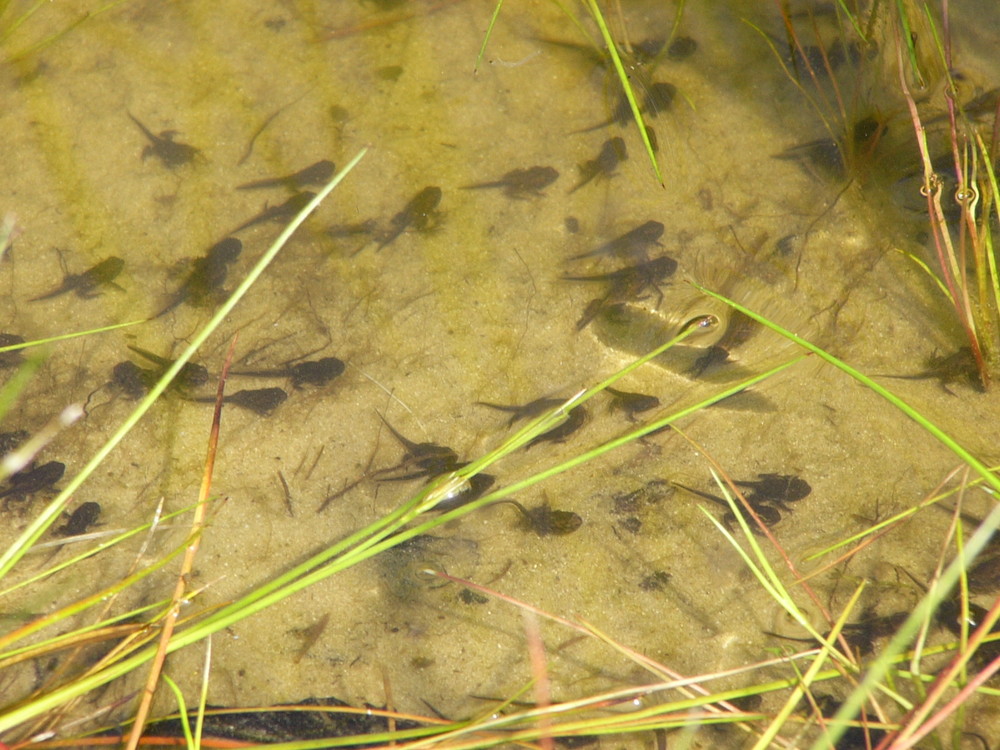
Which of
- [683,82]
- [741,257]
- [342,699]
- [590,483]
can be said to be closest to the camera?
[342,699]

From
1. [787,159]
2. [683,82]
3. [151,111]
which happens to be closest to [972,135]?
[787,159]

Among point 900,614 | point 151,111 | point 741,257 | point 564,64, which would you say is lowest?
point 900,614

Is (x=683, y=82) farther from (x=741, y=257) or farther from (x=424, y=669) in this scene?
(x=424, y=669)

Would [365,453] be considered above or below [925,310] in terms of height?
above

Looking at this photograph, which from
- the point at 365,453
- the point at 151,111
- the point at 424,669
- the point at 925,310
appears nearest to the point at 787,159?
the point at 925,310

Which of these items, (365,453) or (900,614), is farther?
(365,453)

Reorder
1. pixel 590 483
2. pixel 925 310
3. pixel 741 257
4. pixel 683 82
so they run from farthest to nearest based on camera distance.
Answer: pixel 683 82
pixel 741 257
pixel 925 310
pixel 590 483
